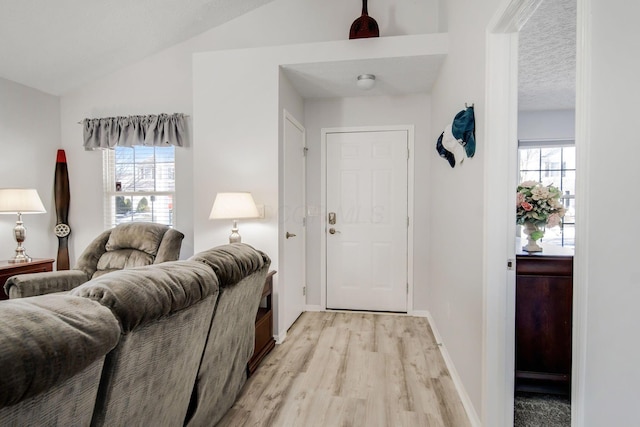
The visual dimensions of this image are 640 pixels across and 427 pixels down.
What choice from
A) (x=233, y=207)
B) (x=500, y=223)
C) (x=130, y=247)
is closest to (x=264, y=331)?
(x=233, y=207)

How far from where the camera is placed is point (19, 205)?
2.75 m

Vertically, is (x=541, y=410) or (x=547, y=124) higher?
(x=547, y=124)

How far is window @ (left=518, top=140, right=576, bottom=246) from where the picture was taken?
158 inches

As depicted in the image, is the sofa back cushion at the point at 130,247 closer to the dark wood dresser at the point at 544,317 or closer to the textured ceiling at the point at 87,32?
the textured ceiling at the point at 87,32

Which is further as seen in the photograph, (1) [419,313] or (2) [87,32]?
(1) [419,313]

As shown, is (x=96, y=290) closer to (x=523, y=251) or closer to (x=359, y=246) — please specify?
(x=523, y=251)

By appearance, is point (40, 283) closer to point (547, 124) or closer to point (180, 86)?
point (180, 86)

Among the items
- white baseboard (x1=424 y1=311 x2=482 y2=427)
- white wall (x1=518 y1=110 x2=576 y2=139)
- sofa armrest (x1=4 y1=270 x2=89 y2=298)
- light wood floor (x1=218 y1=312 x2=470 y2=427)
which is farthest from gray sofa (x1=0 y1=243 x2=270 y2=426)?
white wall (x1=518 y1=110 x2=576 y2=139)

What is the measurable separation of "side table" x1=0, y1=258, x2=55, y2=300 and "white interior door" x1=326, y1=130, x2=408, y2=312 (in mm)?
2792

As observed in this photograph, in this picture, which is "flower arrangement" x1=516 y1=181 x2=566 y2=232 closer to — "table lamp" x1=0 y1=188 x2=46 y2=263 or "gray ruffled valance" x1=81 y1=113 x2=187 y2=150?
"gray ruffled valance" x1=81 y1=113 x2=187 y2=150

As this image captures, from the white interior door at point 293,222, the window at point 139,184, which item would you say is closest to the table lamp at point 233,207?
the white interior door at point 293,222

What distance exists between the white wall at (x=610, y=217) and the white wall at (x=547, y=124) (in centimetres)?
380

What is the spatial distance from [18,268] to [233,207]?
2.10 m

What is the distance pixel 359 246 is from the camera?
11.2 ft
